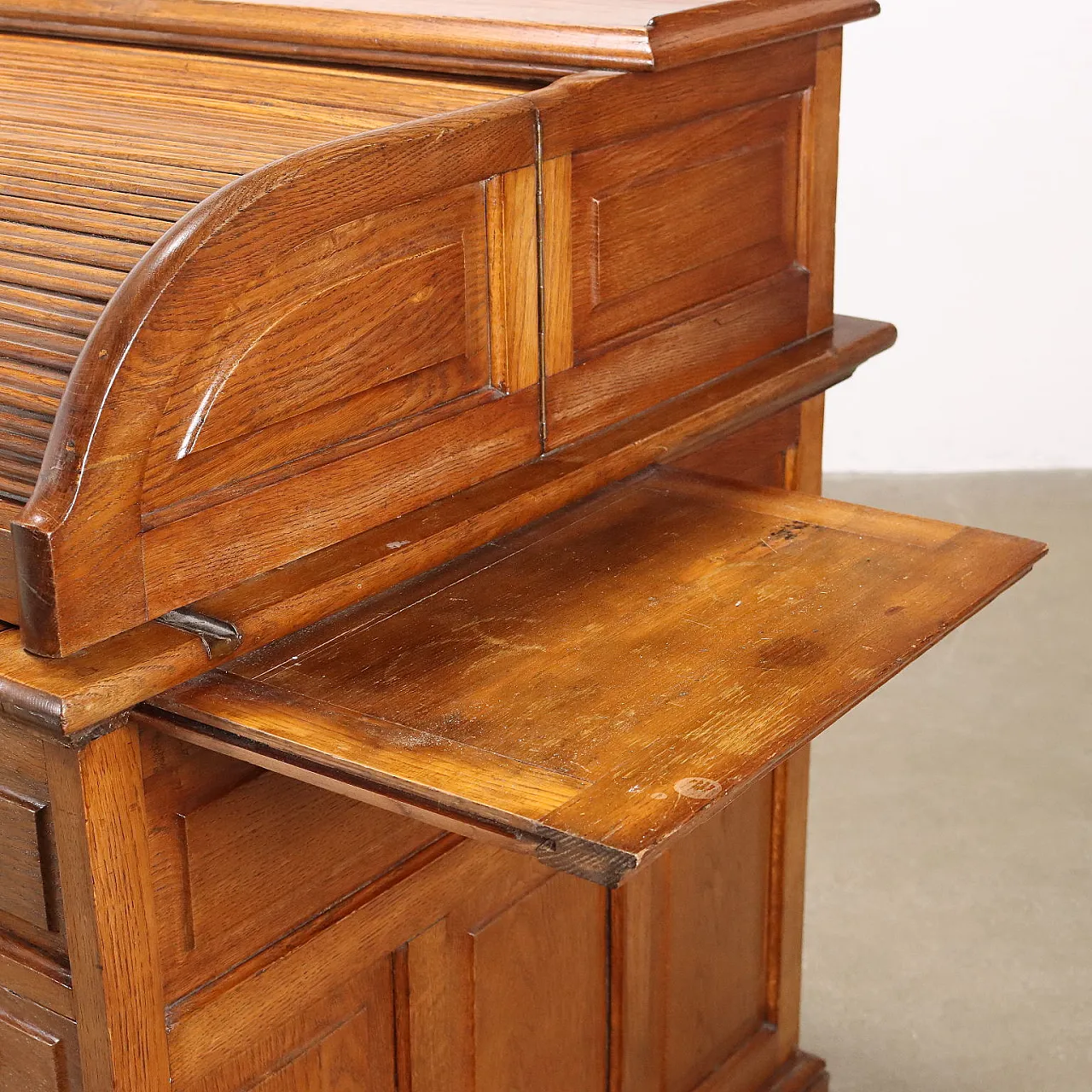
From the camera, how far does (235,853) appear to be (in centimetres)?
152

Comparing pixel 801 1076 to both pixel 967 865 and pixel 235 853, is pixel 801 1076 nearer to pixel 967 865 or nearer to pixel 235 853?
pixel 967 865

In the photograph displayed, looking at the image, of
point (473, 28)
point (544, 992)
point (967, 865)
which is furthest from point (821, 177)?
point (967, 865)

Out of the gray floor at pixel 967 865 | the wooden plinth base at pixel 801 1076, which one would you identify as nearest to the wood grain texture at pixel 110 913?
the wooden plinth base at pixel 801 1076

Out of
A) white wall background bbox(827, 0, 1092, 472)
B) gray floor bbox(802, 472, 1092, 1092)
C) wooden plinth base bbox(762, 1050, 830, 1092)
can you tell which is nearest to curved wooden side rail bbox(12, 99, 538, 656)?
wooden plinth base bbox(762, 1050, 830, 1092)

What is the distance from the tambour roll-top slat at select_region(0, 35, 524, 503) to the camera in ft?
4.75

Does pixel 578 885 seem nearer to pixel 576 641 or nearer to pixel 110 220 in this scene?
pixel 576 641

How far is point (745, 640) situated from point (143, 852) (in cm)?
55

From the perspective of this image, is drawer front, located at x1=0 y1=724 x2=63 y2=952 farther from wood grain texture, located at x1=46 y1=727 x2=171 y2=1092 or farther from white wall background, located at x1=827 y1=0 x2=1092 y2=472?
white wall background, located at x1=827 y1=0 x2=1092 y2=472

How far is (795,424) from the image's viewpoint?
7.50 feet

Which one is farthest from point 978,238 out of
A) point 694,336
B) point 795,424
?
point 694,336

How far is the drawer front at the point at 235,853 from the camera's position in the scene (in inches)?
57.1

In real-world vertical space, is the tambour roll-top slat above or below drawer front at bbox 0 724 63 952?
above

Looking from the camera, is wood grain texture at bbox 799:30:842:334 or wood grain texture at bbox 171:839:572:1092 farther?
wood grain texture at bbox 799:30:842:334

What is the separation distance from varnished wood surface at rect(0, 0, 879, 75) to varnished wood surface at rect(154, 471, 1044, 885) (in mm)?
468
